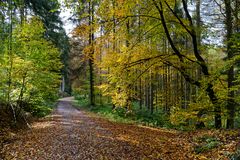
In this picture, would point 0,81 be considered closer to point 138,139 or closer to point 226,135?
point 138,139

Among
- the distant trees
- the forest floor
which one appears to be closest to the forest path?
the forest floor

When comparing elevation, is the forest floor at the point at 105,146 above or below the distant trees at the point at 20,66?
below

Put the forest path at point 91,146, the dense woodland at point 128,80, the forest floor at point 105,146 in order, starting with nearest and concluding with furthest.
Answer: the forest floor at point 105,146
the forest path at point 91,146
the dense woodland at point 128,80

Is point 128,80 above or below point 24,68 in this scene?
below

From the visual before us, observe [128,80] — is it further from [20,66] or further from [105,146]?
[20,66]

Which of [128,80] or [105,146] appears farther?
[128,80]

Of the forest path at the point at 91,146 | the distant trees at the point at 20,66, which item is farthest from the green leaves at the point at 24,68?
the forest path at the point at 91,146

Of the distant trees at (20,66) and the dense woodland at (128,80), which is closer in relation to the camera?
the dense woodland at (128,80)

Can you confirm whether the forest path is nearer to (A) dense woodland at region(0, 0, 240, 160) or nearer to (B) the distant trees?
(A) dense woodland at region(0, 0, 240, 160)

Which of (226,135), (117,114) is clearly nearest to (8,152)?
(226,135)

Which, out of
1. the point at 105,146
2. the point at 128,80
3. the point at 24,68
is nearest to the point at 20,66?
the point at 24,68

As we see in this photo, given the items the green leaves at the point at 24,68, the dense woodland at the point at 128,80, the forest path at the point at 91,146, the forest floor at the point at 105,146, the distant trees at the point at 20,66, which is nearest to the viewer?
the forest floor at the point at 105,146

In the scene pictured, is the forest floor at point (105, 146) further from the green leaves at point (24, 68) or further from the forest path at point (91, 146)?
the green leaves at point (24, 68)

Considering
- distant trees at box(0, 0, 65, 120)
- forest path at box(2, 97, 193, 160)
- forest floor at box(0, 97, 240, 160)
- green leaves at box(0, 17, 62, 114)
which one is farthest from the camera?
green leaves at box(0, 17, 62, 114)
